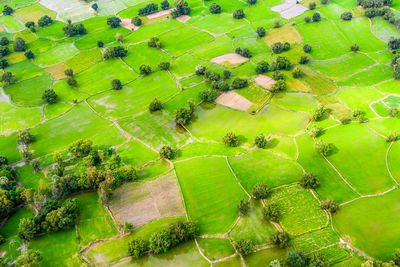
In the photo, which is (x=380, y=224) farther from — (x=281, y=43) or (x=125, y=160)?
(x=281, y=43)

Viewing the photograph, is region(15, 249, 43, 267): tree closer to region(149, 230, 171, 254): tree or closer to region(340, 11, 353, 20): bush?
region(149, 230, 171, 254): tree

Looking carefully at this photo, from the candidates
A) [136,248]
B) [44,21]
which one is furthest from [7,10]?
[136,248]

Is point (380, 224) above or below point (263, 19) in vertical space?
below

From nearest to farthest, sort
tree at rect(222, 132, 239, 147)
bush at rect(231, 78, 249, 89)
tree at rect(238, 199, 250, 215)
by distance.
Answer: tree at rect(238, 199, 250, 215), tree at rect(222, 132, 239, 147), bush at rect(231, 78, 249, 89)

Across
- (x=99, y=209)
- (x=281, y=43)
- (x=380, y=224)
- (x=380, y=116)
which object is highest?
(x=281, y=43)

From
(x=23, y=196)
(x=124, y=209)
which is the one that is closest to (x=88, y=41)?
(x=23, y=196)

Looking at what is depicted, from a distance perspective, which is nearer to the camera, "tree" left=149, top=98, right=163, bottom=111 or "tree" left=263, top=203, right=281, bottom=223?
"tree" left=263, top=203, right=281, bottom=223

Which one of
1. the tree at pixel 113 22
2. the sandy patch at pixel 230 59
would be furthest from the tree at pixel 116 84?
the tree at pixel 113 22

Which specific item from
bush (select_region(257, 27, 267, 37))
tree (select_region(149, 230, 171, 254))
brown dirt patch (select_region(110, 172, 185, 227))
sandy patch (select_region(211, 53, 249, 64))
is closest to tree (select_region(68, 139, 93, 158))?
brown dirt patch (select_region(110, 172, 185, 227))
